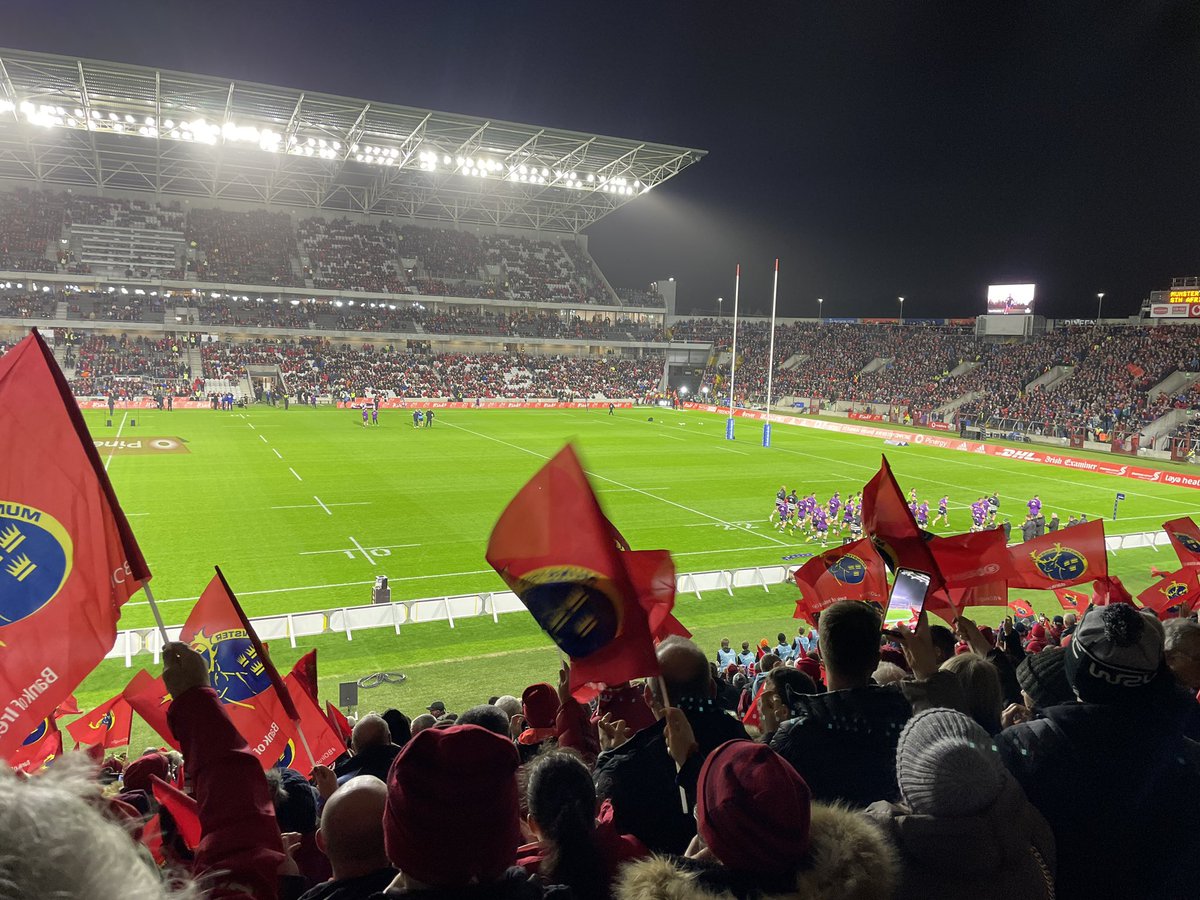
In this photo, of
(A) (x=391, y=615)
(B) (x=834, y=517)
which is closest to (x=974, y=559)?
(A) (x=391, y=615)

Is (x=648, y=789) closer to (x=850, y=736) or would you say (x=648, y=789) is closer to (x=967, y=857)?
(x=850, y=736)

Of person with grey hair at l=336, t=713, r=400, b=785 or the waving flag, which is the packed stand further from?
person with grey hair at l=336, t=713, r=400, b=785

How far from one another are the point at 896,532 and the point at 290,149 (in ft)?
197

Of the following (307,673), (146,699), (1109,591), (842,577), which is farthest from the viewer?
(842,577)

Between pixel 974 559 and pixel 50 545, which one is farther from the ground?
pixel 50 545

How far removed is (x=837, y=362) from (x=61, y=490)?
74431 mm

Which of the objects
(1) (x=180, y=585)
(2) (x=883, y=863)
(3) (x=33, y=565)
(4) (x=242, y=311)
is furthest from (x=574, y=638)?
(4) (x=242, y=311)

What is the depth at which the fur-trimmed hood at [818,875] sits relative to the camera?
193 cm

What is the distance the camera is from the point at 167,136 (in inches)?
2127

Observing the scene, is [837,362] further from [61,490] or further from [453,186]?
[61,490]

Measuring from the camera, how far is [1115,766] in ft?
9.52

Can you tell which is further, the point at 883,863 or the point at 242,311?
the point at 242,311

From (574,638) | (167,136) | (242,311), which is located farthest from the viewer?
(242,311)

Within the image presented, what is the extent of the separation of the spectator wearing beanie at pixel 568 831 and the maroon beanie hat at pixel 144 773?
294cm
